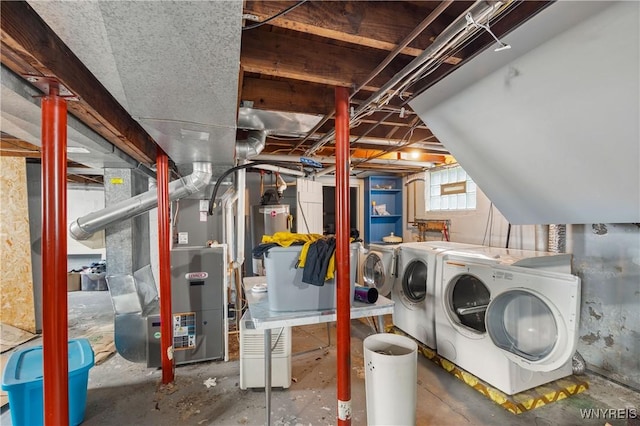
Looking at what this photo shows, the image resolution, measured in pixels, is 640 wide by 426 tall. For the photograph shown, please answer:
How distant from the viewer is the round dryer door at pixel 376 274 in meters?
3.27

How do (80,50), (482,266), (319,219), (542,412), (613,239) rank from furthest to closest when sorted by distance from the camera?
(319,219) < (613,239) < (482,266) < (542,412) < (80,50)

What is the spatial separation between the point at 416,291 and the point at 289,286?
1.96 metres

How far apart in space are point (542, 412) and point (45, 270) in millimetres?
3033

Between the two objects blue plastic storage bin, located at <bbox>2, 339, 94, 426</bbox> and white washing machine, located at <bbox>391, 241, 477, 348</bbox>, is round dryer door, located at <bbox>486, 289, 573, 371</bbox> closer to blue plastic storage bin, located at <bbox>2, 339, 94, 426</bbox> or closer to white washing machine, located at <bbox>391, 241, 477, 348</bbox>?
white washing machine, located at <bbox>391, 241, 477, 348</bbox>

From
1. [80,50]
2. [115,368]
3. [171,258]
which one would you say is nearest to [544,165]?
[80,50]

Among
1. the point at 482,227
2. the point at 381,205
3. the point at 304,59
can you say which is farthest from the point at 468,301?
the point at 381,205

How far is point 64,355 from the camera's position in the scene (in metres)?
1.35

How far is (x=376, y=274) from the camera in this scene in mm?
3484

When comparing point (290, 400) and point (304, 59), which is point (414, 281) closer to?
point (290, 400)

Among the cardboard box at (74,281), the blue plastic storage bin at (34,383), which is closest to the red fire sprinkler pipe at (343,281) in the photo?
the blue plastic storage bin at (34,383)

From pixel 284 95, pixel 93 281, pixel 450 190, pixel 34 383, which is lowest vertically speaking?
pixel 93 281

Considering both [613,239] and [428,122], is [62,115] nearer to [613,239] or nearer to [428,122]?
[428,122]

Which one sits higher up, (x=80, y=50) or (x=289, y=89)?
(x=289, y=89)

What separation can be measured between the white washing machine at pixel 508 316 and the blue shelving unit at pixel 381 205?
2399mm
